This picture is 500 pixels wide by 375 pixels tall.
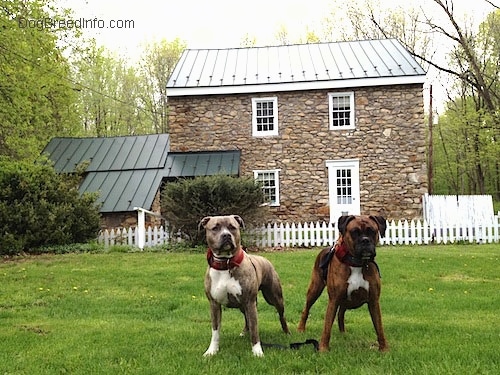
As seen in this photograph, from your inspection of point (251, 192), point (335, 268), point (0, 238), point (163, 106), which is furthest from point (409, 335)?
point (163, 106)

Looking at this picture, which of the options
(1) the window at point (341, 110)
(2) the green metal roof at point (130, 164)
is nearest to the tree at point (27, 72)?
(2) the green metal roof at point (130, 164)

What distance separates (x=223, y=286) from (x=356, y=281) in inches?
43.3

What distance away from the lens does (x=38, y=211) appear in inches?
528

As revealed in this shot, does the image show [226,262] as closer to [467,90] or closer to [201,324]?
[201,324]

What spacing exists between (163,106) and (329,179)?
20249mm

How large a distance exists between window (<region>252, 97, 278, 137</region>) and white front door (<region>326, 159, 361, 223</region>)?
2.47 m

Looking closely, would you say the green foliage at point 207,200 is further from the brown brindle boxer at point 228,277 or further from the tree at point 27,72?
the brown brindle boxer at point 228,277

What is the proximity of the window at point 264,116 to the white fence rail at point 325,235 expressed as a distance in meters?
4.76

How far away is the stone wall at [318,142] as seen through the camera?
1791 cm

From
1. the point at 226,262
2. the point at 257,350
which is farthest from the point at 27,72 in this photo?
the point at 257,350

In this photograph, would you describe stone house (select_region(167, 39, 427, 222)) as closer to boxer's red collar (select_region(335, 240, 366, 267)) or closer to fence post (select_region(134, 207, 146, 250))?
fence post (select_region(134, 207, 146, 250))

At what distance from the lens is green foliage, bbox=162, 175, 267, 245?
13516 millimetres

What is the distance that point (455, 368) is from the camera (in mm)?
3781

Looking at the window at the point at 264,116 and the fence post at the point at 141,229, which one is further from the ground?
the window at the point at 264,116
